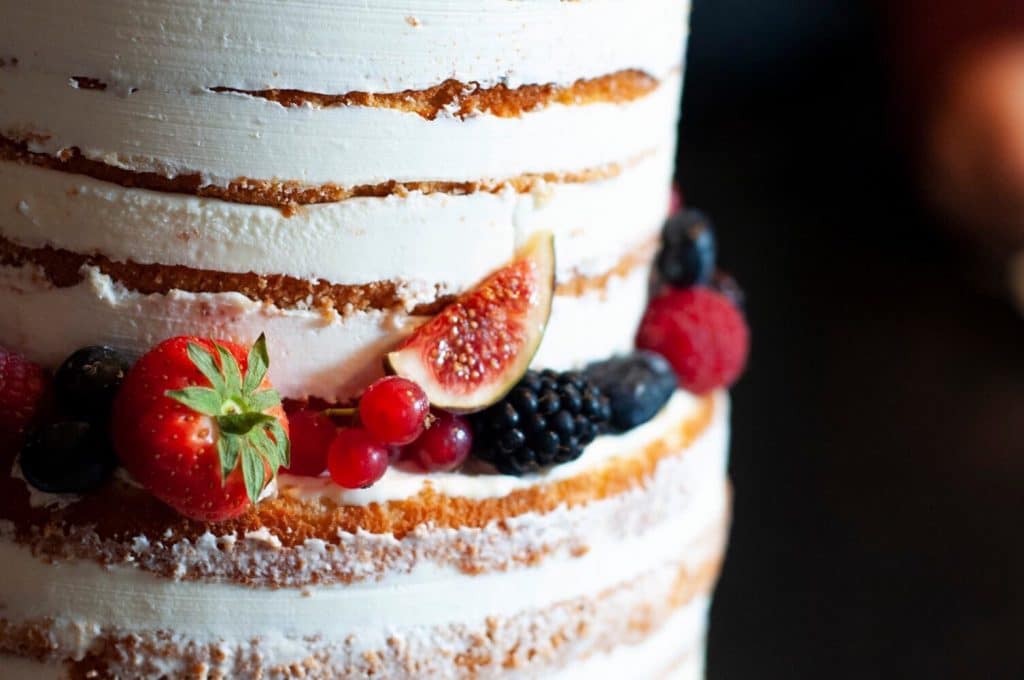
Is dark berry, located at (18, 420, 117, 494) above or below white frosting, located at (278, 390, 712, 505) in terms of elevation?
above

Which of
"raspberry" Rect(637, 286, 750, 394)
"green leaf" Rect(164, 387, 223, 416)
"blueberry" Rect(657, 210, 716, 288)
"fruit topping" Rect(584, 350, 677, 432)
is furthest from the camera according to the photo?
"blueberry" Rect(657, 210, 716, 288)

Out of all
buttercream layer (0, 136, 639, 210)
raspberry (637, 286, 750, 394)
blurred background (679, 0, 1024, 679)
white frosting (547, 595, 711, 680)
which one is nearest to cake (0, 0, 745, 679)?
buttercream layer (0, 136, 639, 210)

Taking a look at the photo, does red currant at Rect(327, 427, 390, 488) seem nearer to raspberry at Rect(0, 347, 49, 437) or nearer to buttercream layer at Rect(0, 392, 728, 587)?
buttercream layer at Rect(0, 392, 728, 587)

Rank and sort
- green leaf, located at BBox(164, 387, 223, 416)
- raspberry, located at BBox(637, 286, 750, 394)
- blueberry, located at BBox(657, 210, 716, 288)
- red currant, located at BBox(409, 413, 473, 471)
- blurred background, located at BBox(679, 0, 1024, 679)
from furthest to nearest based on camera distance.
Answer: blurred background, located at BBox(679, 0, 1024, 679) → blueberry, located at BBox(657, 210, 716, 288) → raspberry, located at BBox(637, 286, 750, 394) → red currant, located at BBox(409, 413, 473, 471) → green leaf, located at BBox(164, 387, 223, 416)

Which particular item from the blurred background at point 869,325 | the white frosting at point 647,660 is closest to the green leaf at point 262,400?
the white frosting at point 647,660

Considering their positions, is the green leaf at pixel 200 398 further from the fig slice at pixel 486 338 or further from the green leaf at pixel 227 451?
the fig slice at pixel 486 338

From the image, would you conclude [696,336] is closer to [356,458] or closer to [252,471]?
[356,458]
